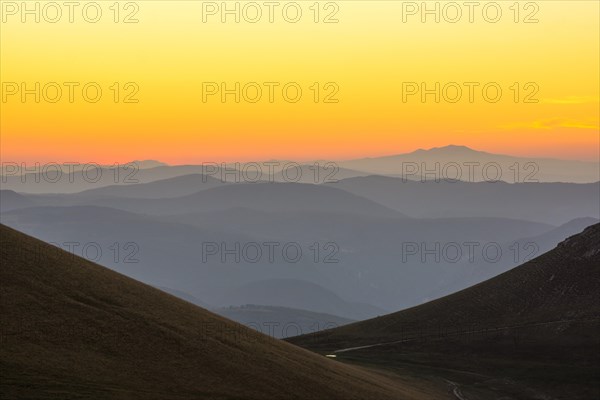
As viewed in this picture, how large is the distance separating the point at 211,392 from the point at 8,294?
87.9 ft

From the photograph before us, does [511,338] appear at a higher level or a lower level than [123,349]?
lower

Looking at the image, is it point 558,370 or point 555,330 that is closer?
point 558,370

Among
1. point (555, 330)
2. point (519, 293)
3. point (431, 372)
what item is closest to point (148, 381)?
point (431, 372)

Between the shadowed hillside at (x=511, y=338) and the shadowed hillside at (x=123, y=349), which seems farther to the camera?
the shadowed hillside at (x=511, y=338)

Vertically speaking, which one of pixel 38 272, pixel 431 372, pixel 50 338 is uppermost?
pixel 38 272

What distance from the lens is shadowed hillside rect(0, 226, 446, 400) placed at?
80938mm

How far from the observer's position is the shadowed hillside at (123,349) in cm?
8094

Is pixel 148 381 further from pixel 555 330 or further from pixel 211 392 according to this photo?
pixel 555 330

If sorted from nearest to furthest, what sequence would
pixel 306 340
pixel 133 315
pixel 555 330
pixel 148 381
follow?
1. pixel 148 381
2. pixel 133 315
3. pixel 555 330
4. pixel 306 340

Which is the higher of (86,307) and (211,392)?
(86,307)

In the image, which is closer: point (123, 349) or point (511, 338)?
point (123, 349)

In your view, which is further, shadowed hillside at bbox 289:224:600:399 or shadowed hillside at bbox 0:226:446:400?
shadowed hillside at bbox 289:224:600:399

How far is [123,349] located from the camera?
298ft

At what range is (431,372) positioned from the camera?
471ft
